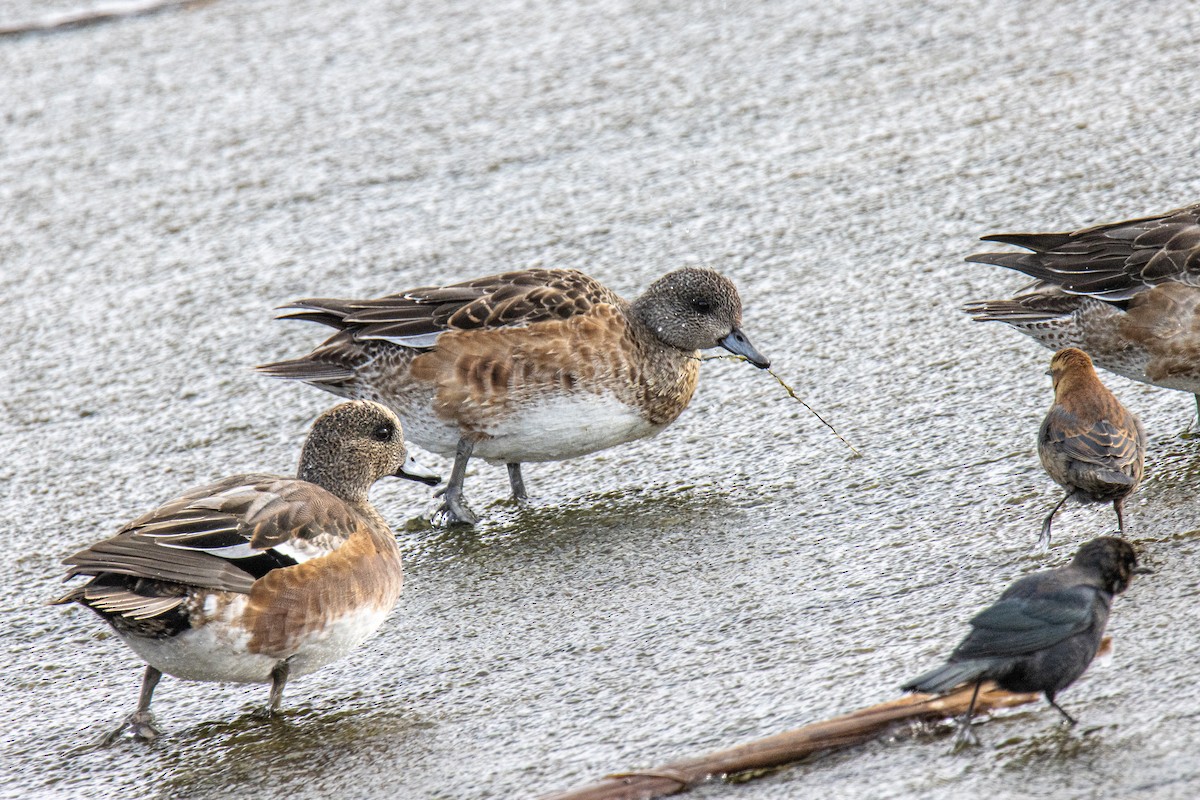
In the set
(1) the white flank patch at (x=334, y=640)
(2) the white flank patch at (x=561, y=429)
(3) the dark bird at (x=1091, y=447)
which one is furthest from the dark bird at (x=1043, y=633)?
(2) the white flank patch at (x=561, y=429)

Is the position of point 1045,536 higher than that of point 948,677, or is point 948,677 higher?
point 948,677

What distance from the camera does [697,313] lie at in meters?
5.62

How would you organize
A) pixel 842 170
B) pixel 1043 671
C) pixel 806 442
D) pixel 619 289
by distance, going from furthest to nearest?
pixel 842 170 → pixel 619 289 → pixel 806 442 → pixel 1043 671

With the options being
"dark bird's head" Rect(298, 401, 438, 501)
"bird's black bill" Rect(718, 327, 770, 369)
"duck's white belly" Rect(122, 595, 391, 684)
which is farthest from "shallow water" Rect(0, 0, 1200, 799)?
"dark bird's head" Rect(298, 401, 438, 501)

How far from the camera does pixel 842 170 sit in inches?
287

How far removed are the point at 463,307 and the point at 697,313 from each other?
2.98ft

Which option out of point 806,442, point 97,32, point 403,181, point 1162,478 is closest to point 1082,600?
point 1162,478

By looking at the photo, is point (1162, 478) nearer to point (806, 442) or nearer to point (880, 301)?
point (806, 442)

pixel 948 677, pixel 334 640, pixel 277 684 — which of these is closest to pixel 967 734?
pixel 948 677

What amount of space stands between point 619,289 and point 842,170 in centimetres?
140

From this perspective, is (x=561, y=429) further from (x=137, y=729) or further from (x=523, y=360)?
(x=137, y=729)

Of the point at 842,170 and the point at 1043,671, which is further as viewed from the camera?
the point at 842,170

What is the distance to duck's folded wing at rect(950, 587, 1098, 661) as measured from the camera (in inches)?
126

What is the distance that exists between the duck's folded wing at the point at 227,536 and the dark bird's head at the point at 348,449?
240mm
